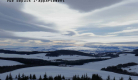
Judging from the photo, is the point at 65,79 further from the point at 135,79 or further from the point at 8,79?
the point at 135,79

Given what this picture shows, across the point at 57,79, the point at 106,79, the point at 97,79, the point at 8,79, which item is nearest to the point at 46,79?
the point at 57,79

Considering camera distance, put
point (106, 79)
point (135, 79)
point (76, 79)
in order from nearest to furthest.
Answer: point (76, 79) < point (106, 79) < point (135, 79)

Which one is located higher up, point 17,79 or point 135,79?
point 17,79

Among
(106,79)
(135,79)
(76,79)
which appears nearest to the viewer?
(76,79)

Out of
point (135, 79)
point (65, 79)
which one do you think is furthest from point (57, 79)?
point (135, 79)

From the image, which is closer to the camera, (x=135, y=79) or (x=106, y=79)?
(x=106, y=79)

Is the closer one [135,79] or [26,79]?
[26,79]

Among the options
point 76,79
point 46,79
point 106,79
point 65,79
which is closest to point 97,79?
point 106,79

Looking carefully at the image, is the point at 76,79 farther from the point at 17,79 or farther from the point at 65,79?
the point at 17,79

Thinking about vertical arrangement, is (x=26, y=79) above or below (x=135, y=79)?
above
